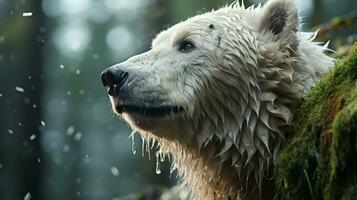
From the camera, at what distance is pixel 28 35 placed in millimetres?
21703

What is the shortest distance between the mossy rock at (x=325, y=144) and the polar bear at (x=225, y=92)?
0.24 m

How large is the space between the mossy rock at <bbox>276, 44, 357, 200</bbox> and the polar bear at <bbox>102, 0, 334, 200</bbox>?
0.79 feet

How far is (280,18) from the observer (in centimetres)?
473

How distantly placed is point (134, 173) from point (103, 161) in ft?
16.4

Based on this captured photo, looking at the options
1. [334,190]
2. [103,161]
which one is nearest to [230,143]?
[334,190]

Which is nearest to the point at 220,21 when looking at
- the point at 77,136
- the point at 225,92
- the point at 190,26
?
the point at 190,26

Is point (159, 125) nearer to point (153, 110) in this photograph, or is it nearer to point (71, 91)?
point (153, 110)

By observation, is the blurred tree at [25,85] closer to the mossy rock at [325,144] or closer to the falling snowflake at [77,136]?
the falling snowflake at [77,136]

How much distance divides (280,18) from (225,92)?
668 millimetres

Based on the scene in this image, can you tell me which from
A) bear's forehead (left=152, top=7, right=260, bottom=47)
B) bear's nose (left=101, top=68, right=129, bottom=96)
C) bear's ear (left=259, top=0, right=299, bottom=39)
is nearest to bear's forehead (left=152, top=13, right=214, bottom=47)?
bear's forehead (left=152, top=7, right=260, bottom=47)

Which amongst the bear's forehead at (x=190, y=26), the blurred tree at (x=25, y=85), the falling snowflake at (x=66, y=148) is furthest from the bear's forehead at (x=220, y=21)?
the falling snowflake at (x=66, y=148)

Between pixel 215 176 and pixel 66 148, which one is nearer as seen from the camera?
pixel 215 176

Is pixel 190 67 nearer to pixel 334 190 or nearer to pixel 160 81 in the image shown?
pixel 160 81

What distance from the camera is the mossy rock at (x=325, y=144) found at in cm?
311
